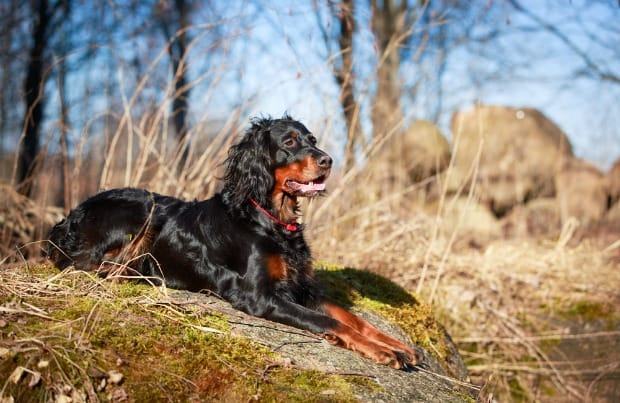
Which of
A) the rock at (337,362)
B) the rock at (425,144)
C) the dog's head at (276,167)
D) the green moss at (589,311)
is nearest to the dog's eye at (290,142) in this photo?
the dog's head at (276,167)

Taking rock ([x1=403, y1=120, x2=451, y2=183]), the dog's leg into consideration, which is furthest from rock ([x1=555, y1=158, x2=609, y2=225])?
the dog's leg

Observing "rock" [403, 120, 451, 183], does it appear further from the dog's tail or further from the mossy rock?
the mossy rock

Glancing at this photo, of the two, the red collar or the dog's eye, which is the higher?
the dog's eye

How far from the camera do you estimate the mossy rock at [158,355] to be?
6.27ft

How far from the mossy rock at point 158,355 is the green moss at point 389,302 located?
29.3 inches

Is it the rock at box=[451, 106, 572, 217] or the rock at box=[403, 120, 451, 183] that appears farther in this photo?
the rock at box=[451, 106, 572, 217]

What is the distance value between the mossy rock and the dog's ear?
73cm

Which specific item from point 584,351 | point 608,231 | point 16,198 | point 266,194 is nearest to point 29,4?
point 16,198

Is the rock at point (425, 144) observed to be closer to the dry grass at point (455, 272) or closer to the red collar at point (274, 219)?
the dry grass at point (455, 272)

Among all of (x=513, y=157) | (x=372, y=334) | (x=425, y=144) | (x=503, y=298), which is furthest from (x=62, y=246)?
(x=513, y=157)

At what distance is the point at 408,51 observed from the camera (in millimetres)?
13156

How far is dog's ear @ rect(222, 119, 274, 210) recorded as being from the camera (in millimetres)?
3336

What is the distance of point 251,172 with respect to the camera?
3365 millimetres

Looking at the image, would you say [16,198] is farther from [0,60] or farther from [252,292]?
[0,60]
